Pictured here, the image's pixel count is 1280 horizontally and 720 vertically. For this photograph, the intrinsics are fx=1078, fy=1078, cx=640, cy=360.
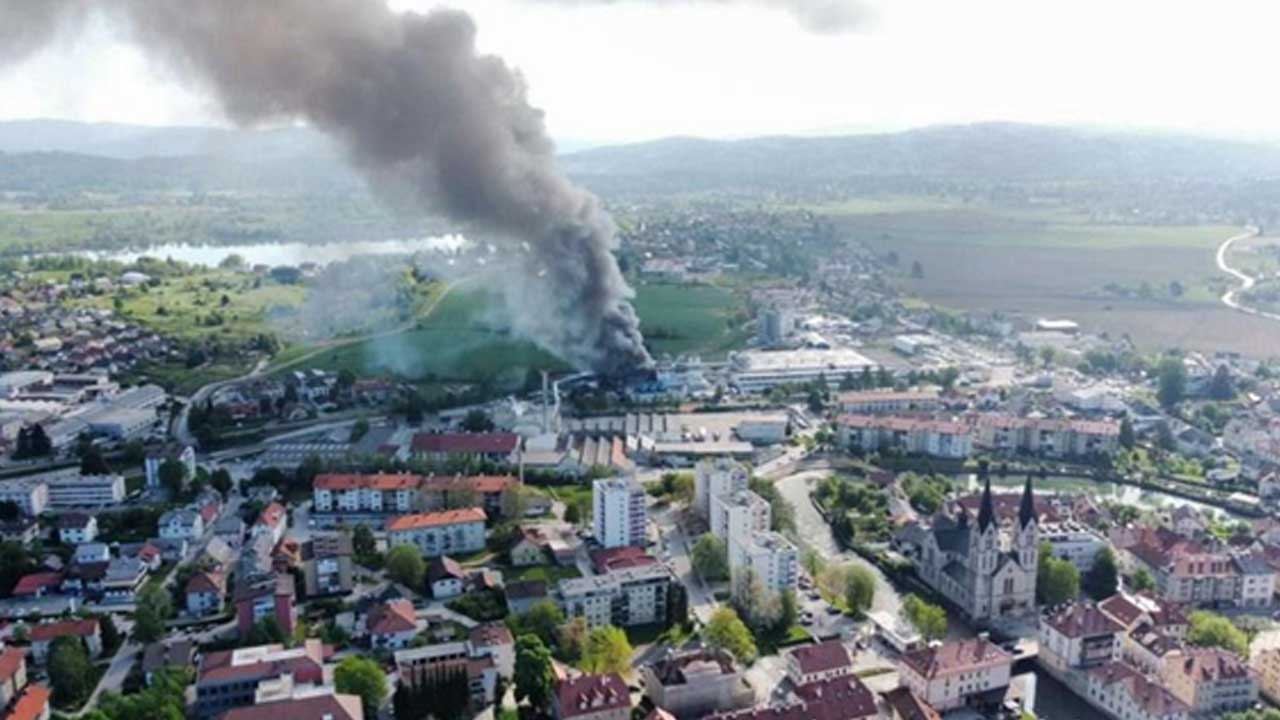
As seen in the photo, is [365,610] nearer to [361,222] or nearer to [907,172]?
[361,222]

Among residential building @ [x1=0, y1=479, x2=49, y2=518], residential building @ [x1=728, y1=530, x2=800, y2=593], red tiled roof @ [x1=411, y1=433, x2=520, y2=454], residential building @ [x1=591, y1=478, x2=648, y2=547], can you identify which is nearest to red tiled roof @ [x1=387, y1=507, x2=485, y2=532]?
residential building @ [x1=591, y1=478, x2=648, y2=547]

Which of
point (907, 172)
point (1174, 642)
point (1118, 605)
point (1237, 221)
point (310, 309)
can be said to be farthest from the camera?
point (907, 172)

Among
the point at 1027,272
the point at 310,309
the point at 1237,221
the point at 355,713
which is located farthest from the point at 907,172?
the point at 355,713

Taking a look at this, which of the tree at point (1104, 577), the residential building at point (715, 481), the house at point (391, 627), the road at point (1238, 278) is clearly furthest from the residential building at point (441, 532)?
the road at point (1238, 278)

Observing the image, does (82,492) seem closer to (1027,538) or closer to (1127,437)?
(1027,538)

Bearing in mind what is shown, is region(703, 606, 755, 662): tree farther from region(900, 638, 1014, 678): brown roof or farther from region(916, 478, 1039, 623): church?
region(916, 478, 1039, 623): church

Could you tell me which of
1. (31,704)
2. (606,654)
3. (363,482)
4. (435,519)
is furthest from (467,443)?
(31,704)
